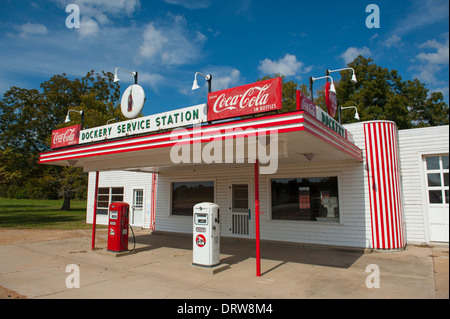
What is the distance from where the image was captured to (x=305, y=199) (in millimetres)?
9992

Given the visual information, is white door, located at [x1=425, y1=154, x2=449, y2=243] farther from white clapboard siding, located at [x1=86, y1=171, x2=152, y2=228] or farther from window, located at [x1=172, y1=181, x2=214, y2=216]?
white clapboard siding, located at [x1=86, y1=171, x2=152, y2=228]

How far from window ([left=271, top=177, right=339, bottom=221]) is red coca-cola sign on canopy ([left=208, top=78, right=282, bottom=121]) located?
4526mm

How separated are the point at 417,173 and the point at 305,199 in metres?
3.49

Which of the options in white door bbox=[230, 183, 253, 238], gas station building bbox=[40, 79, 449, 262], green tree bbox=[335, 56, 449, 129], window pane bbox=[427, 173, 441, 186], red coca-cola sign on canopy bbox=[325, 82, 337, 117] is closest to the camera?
gas station building bbox=[40, 79, 449, 262]

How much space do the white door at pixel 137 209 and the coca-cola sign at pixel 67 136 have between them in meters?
5.20

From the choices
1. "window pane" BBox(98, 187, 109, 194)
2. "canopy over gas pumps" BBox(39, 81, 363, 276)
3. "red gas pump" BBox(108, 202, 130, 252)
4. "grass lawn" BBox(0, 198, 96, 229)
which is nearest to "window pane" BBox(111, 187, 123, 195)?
"window pane" BBox(98, 187, 109, 194)

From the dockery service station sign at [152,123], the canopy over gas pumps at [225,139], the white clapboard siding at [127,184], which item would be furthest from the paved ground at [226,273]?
the white clapboard siding at [127,184]

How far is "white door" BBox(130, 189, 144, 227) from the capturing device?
608 inches

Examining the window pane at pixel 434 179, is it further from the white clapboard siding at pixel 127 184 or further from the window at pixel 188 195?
the white clapboard siding at pixel 127 184

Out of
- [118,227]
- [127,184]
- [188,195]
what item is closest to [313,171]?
[188,195]

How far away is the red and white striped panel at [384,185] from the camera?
8.78 meters

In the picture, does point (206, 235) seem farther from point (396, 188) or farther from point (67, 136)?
point (67, 136)

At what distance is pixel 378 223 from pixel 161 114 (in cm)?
708

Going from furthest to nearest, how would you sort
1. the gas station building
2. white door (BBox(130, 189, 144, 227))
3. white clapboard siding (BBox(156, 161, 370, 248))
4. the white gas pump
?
white door (BBox(130, 189, 144, 227)) < white clapboard siding (BBox(156, 161, 370, 248)) < the gas station building < the white gas pump
